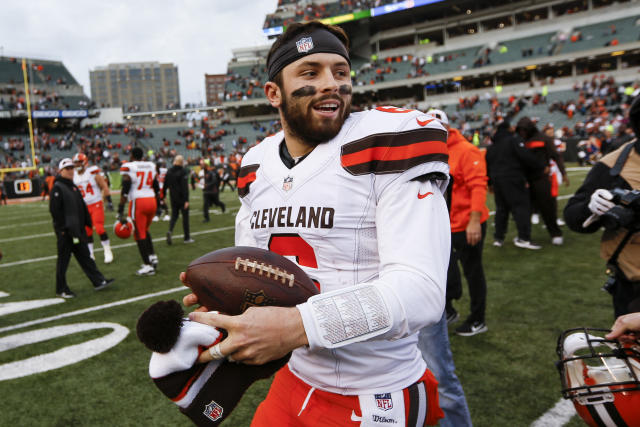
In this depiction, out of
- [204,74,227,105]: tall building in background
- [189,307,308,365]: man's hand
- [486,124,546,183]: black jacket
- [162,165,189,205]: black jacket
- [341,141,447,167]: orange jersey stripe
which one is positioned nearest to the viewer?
[189,307,308,365]: man's hand

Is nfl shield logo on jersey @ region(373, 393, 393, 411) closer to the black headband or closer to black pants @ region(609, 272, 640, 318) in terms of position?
the black headband

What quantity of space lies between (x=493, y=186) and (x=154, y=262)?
5522mm

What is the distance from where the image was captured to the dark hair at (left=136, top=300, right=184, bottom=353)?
0.99 meters

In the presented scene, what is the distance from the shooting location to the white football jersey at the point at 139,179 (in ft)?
23.8

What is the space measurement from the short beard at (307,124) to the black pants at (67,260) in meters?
5.57

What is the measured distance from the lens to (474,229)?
3.97 metres

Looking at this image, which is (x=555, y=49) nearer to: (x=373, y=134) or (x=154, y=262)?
(x=154, y=262)

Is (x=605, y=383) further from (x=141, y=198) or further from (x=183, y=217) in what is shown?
(x=183, y=217)

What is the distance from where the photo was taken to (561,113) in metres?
30.0

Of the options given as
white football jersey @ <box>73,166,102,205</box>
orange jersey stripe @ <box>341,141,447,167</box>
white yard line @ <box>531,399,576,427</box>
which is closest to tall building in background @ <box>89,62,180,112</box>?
white football jersey @ <box>73,166,102,205</box>

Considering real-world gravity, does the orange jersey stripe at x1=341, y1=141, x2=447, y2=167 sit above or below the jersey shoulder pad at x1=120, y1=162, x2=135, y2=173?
above

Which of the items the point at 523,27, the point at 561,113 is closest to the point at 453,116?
the point at 561,113

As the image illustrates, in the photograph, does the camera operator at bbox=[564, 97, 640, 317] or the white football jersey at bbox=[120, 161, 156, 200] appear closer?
the camera operator at bbox=[564, 97, 640, 317]

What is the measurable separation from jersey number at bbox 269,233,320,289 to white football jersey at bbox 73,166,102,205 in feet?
26.8
